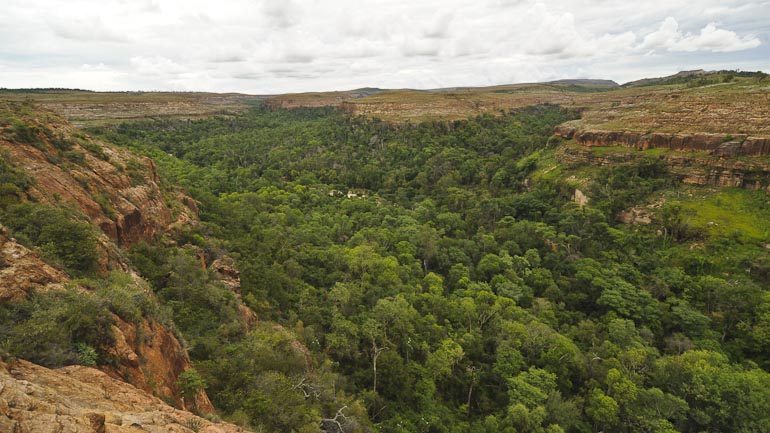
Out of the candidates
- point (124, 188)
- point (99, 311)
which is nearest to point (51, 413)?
point (99, 311)

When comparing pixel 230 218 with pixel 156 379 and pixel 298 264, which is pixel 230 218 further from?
pixel 156 379

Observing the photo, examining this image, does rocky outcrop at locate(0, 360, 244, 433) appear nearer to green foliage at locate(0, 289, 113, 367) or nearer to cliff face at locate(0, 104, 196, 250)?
green foliage at locate(0, 289, 113, 367)

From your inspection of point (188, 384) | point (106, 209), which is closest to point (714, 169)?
point (188, 384)

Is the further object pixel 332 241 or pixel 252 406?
pixel 332 241

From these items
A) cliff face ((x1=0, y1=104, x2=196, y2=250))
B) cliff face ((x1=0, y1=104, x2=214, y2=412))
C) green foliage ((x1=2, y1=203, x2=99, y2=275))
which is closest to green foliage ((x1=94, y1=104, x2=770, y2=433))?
cliff face ((x1=0, y1=104, x2=196, y2=250))

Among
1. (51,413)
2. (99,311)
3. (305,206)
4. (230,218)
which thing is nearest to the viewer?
(51,413)

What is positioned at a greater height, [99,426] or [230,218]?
[99,426]

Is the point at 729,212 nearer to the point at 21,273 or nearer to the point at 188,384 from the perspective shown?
the point at 188,384

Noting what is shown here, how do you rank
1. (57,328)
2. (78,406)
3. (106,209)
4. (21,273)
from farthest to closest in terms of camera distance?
(106,209) < (21,273) < (57,328) < (78,406)
